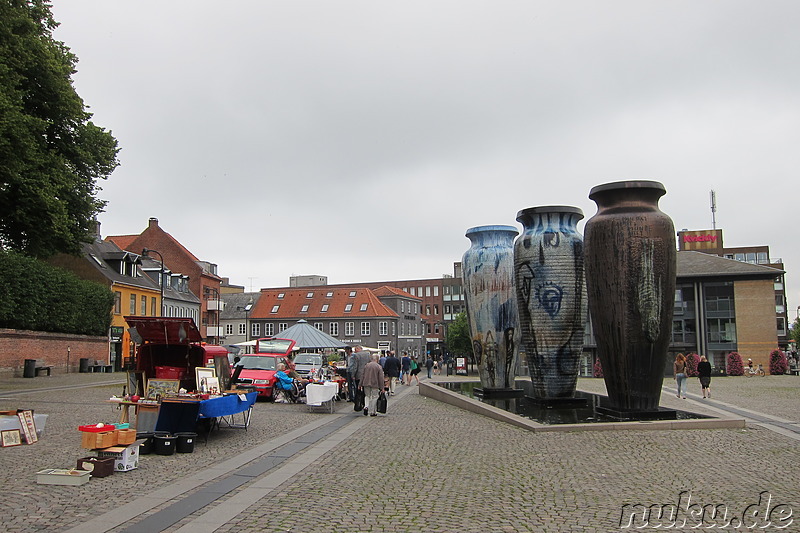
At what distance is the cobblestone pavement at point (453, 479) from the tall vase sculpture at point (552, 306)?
3.26 m

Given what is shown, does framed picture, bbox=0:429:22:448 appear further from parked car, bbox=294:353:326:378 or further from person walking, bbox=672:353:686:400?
person walking, bbox=672:353:686:400

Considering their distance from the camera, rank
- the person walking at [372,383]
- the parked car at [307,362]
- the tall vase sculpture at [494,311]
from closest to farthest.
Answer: the person walking at [372,383] → the tall vase sculpture at [494,311] → the parked car at [307,362]

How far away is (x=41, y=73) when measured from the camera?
22531 millimetres

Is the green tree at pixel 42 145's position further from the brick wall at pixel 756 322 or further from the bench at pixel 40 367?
the brick wall at pixel 756 322

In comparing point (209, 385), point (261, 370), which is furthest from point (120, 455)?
point (261, 370)

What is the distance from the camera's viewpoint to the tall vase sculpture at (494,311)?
1953 cm

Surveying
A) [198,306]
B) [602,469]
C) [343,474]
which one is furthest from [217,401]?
[198,306]

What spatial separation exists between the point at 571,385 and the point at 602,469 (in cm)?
797

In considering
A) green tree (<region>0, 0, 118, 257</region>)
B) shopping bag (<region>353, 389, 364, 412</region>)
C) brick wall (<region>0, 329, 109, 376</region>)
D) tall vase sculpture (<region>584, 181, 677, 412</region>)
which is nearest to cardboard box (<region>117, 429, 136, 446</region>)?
tall vase sculpture (<region>584, 181, 677, 412</region>)

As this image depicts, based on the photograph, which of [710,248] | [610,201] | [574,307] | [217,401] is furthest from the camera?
[710,248]

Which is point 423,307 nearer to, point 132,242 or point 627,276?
point 132,242

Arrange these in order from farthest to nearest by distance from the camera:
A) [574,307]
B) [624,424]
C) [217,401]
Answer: [574,307]
[624,424]
[217,401]

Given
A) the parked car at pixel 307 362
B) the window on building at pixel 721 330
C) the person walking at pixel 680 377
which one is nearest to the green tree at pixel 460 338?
the window on building at pixel 721 330

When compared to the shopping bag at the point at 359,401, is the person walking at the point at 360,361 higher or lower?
higher
